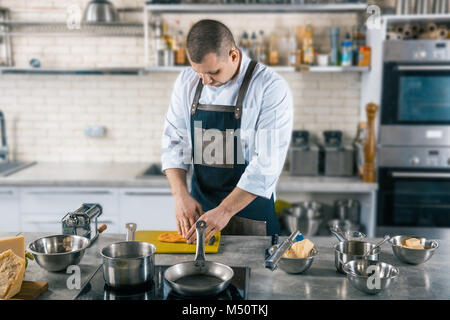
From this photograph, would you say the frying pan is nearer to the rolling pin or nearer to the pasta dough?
the pasta dough

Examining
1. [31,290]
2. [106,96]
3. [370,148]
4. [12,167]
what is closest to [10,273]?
[31,290]

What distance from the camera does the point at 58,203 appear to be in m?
4.26

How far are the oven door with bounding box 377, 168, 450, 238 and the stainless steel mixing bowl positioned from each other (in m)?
2.36

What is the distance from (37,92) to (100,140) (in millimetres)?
780

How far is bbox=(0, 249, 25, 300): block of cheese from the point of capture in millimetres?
1679

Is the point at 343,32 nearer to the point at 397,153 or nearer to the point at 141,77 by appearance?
the point at 397,153

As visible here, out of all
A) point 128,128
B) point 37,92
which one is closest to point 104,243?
point 128,128

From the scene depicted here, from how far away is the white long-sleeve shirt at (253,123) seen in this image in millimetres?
2561

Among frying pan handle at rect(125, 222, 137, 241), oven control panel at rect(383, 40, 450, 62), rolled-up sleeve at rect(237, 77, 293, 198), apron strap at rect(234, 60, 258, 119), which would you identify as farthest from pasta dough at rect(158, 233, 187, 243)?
oven control panel at rect(383, 40, 450, 62)

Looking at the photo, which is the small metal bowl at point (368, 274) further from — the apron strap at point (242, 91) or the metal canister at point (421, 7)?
the metal canister at point (421, 7)

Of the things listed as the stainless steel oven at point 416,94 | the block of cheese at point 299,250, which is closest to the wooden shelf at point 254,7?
the stainless steel oven at point 416,94
